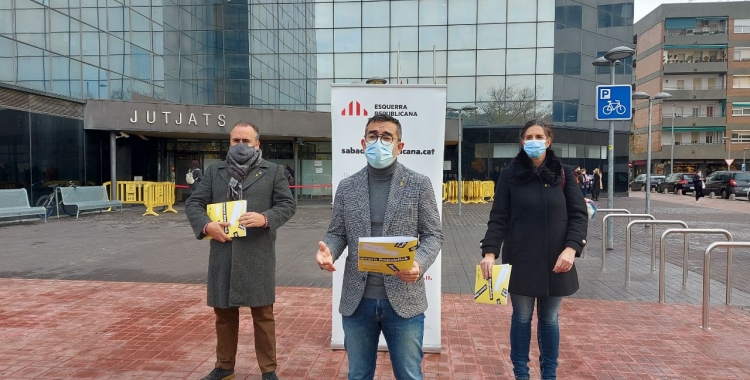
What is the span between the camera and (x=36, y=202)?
1652 cm

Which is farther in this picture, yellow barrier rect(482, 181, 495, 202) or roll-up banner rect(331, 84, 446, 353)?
Answer: yellow barrier rect(482, 181, 495, 202)

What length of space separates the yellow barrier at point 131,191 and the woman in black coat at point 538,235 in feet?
59.6

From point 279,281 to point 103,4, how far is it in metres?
20.5

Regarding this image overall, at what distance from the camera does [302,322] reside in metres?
5.49

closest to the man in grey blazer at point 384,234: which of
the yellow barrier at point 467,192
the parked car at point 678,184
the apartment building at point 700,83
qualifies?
the yellow barrier at point 467,192

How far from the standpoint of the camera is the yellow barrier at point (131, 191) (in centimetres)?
1945

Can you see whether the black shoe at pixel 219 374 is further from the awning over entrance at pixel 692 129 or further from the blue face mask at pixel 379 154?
the awning over entrance at pixel 692 129

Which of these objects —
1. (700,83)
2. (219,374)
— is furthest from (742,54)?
(219,374)

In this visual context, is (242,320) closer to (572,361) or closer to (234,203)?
(234,203)

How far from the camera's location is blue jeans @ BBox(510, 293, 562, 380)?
3584mm

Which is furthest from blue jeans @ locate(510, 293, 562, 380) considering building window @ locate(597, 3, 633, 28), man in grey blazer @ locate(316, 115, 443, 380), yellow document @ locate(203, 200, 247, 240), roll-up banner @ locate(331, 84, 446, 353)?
building window @ locate(597, 3, 633, 28)

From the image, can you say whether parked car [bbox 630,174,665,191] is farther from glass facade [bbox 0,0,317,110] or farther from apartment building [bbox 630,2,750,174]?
glass facade [bbox 0,0,317,110]

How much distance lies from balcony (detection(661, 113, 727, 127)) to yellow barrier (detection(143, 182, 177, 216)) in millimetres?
62160

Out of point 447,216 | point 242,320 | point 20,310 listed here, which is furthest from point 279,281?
point 447,216
